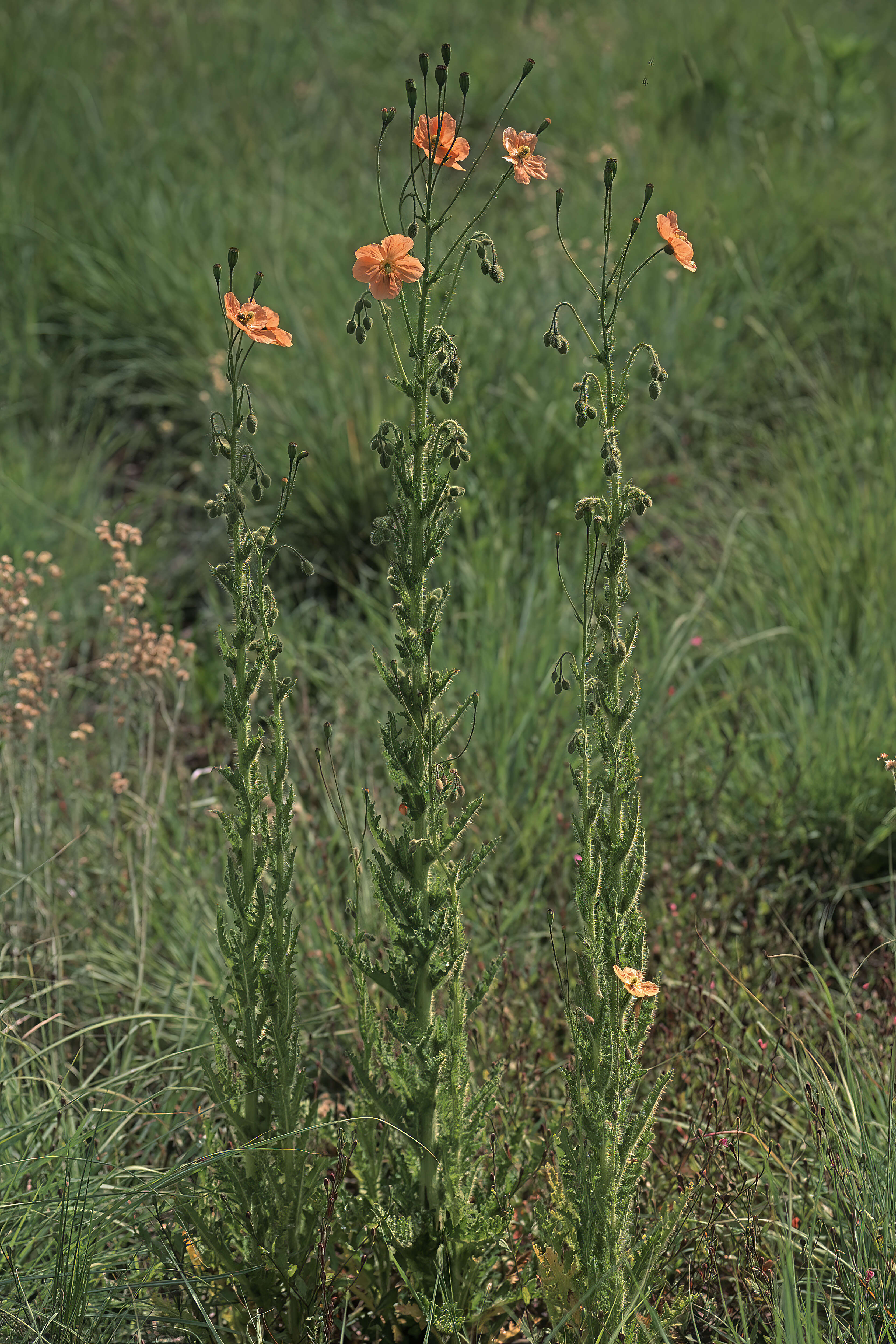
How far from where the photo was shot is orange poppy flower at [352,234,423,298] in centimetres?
149

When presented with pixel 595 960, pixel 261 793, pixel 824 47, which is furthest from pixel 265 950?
pixel 824 47

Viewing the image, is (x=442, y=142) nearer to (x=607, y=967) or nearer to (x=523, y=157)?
(x=523, y=157)

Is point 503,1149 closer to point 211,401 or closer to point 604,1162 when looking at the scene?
point 604,1162

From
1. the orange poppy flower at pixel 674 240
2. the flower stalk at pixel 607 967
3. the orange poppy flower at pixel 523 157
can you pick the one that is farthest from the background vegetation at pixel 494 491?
the orange poppy flower at pixel 523 157

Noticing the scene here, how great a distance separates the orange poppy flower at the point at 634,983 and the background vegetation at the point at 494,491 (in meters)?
0.29

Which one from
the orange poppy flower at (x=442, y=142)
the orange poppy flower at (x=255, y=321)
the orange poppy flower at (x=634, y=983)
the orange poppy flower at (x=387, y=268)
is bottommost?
the orange poppy flower at (x=634, y=983)

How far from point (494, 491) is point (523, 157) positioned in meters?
2.22

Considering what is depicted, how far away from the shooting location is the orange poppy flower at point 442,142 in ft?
4.80

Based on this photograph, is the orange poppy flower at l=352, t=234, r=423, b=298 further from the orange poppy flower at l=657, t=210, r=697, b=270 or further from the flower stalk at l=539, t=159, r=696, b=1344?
the orange poppy flower at l=657, t=210, r=697, b=270

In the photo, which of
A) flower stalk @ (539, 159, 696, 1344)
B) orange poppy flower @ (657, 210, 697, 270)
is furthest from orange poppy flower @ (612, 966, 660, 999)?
orange poppy flower @ (657, 210, 697, 270)

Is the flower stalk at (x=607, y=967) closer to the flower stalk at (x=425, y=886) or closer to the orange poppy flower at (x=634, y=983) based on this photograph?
the orange poppy flower at (x=634, y=983)

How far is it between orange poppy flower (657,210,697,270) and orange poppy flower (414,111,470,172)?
26 centimetres

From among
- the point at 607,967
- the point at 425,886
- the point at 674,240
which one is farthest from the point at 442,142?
the point at 607,967

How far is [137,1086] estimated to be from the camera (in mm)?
2109
